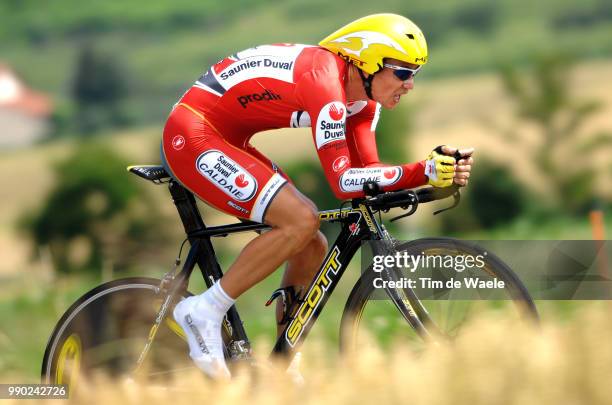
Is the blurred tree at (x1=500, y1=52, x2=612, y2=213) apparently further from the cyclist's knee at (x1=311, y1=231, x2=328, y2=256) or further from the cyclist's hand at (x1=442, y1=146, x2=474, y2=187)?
the cyclist's hand at (x1=442, y1=146, x2=474, y2=187)

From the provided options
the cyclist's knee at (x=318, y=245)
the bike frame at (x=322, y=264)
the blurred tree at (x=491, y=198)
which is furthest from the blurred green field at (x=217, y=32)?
the bike frame at (x=322, y=264)

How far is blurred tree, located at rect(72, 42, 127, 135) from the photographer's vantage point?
434ft

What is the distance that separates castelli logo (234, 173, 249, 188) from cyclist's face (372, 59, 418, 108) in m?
0.73

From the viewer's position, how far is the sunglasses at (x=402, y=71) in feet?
15.5

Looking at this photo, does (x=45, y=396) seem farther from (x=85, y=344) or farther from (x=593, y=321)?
(x=593, y=321)

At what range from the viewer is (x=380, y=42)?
4664 millimetres

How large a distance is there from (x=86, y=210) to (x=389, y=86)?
7343cm

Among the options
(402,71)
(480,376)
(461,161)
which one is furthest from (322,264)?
(480,376)

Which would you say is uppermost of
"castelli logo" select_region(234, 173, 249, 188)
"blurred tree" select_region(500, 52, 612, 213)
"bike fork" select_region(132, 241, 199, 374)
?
"blurred tree" select_region(500, 52, 612, 213)

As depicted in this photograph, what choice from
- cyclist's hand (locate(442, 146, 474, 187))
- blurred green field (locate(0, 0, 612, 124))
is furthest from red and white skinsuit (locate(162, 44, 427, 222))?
blurred green field (locate(0, 0, 612, 124))

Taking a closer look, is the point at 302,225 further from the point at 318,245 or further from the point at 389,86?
the point at 389,86

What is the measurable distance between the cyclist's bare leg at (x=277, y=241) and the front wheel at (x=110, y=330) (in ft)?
1.48

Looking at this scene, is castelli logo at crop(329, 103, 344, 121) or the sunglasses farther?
the sunglasses

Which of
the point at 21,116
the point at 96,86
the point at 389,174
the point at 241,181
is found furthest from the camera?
the point at 96,86
